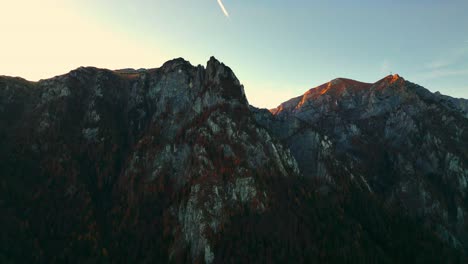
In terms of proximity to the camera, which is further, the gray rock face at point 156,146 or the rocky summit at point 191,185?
the gray rock face at point 156,146

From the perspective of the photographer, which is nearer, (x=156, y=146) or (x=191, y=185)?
(x=191, y=185)

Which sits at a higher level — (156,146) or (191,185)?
(156,146)

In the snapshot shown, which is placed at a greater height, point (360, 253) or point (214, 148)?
point (214, 148)

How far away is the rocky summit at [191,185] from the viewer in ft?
371

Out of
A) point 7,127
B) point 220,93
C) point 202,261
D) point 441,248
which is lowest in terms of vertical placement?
point 441,248

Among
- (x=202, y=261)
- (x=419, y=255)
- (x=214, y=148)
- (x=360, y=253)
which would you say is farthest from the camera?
(x=214, y=148)

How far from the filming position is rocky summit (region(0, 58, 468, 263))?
371 ft

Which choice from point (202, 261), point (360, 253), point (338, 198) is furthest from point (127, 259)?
point (338, 198)

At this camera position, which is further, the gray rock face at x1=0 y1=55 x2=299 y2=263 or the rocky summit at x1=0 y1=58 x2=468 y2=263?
the gray rock face at x1=0 y1=55 x2=299 y2=263

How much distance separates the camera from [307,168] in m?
166

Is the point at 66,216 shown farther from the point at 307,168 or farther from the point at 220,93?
the point at 307,168

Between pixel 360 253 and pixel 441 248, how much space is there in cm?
Result: 5134

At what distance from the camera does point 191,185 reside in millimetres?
127062

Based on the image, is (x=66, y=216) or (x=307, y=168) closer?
(x=66, y=216)
